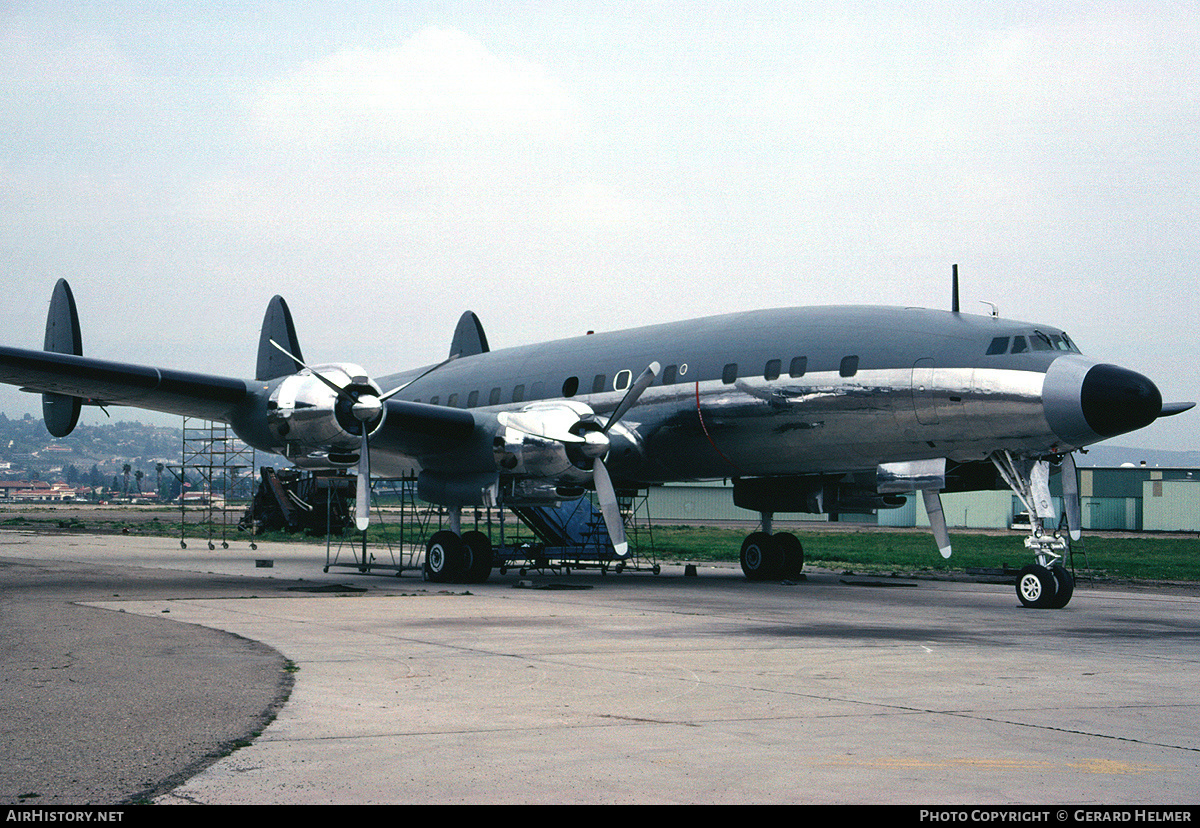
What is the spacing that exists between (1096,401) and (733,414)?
588 centimetres

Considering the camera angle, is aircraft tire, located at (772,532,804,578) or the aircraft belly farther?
aircraft tire, located at (772,532,804,578)

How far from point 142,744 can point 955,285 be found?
15684 millimetres

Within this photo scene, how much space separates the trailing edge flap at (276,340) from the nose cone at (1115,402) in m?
14.5

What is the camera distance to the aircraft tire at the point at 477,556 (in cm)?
2100

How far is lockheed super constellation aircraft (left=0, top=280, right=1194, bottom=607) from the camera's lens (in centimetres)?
1636

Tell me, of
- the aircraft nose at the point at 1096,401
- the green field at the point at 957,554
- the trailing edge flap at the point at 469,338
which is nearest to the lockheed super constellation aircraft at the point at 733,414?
the aircraft nose at the point at 1096,401

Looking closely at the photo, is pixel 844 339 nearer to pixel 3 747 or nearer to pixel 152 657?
pixel 152 657

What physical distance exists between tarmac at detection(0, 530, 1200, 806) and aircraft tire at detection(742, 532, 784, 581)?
6.25 meters

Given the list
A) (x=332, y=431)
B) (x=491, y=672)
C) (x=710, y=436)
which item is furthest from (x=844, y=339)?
(x=491, y=672)

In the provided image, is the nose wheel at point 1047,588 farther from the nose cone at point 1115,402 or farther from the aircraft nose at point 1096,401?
the nose cone at point 1115,402

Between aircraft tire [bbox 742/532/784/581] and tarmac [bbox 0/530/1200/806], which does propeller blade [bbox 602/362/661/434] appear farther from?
tarmac [bbox 0/530/1200/806]

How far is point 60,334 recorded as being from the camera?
23.8 meters

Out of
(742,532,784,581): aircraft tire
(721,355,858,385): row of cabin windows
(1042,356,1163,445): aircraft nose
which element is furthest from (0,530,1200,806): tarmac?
(742,532,784,581): aircraft tire

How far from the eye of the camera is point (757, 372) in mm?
19062
